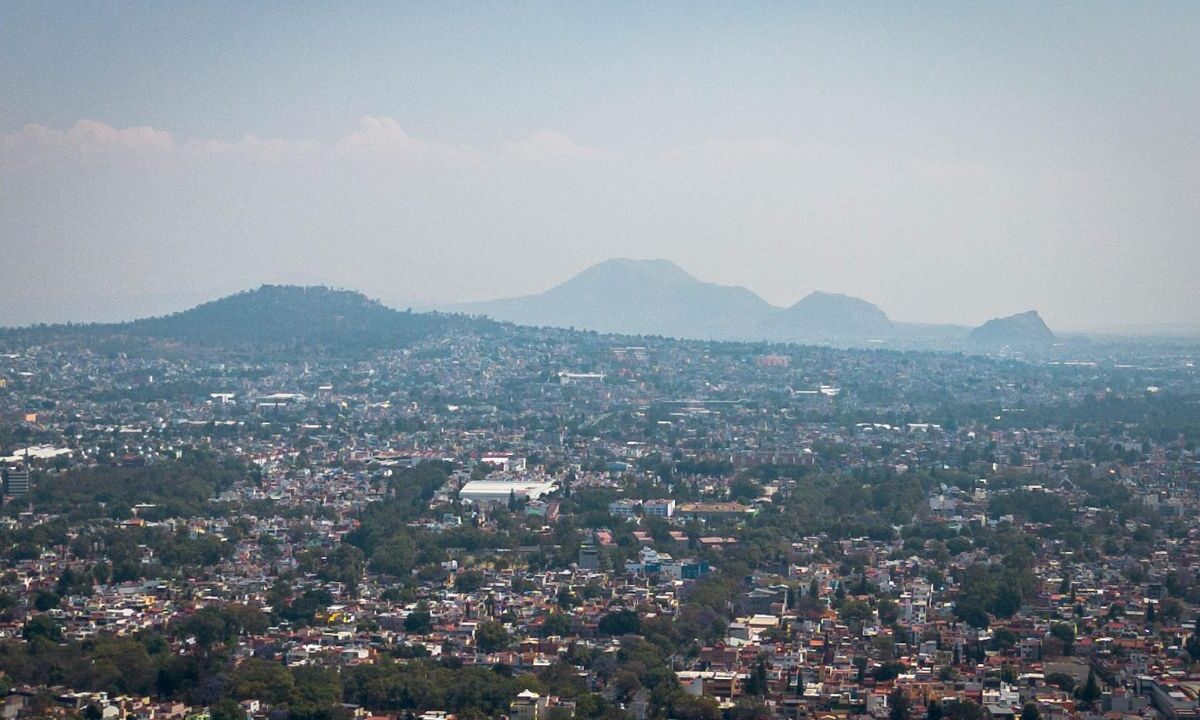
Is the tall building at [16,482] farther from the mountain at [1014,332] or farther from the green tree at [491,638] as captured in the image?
the mountain at [1014,332]

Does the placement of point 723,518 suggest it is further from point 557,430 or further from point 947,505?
point 557,430

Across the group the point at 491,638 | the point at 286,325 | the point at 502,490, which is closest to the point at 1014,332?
the point at 286,325

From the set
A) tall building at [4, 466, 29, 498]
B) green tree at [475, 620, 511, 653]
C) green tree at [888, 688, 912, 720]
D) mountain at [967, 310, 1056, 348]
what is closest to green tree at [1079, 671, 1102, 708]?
green tree at [888, 688, 912, 720]

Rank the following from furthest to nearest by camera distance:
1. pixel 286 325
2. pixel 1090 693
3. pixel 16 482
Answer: pixel 286 325 < pixel 16 482 < pixel 1090 693

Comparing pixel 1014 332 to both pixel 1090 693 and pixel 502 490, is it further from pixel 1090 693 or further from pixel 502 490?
pixel 1090 693

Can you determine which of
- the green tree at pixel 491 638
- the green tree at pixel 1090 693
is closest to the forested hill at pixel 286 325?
the green tree at pixel 491 638

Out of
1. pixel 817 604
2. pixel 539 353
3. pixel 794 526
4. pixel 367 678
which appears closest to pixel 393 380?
pixel 539 353
